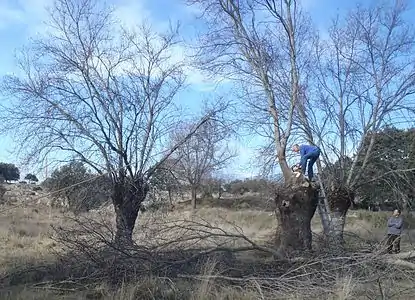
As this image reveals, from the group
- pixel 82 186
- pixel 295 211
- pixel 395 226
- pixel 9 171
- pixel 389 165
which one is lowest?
pixel 395 226

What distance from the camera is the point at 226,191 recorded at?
63.2 metres

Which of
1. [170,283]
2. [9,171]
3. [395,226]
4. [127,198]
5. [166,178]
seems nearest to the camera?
[170,283]

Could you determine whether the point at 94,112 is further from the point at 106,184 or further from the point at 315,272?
the point at 315,272

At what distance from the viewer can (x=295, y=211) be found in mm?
11562

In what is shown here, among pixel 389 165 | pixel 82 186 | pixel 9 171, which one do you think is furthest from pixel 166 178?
pixel 9 171

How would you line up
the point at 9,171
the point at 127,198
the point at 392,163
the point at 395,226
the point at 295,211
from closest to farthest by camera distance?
the point at 295,211 < the point at 395,226 < the point at 127,198 < the point at 392,163 < the point at 9,171

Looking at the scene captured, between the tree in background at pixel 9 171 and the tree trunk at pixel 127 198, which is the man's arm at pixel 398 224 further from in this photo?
the tree in background at pixel 9 171

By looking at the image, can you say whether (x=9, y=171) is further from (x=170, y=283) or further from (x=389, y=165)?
(x=170, y=283)

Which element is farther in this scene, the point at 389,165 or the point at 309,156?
the point at 389,165

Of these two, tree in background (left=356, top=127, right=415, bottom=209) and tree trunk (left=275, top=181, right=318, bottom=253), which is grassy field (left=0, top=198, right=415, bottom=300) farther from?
tree in background (left=356, top=127, right=415, bottom=209)

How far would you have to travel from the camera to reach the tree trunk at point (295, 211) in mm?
11352

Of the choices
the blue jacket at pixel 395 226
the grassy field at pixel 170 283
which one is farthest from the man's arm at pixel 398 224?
the grassy field at pixel 170 283

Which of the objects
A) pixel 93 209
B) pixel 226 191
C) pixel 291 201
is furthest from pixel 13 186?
pixel 291 201

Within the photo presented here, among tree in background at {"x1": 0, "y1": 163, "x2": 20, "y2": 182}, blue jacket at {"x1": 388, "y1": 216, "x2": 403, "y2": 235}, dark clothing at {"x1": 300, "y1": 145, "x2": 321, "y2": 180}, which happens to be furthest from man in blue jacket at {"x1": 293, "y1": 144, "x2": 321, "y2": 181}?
tree in background at {"x1": 0, "y1": 163, "x2": 20, "y2": 182}
